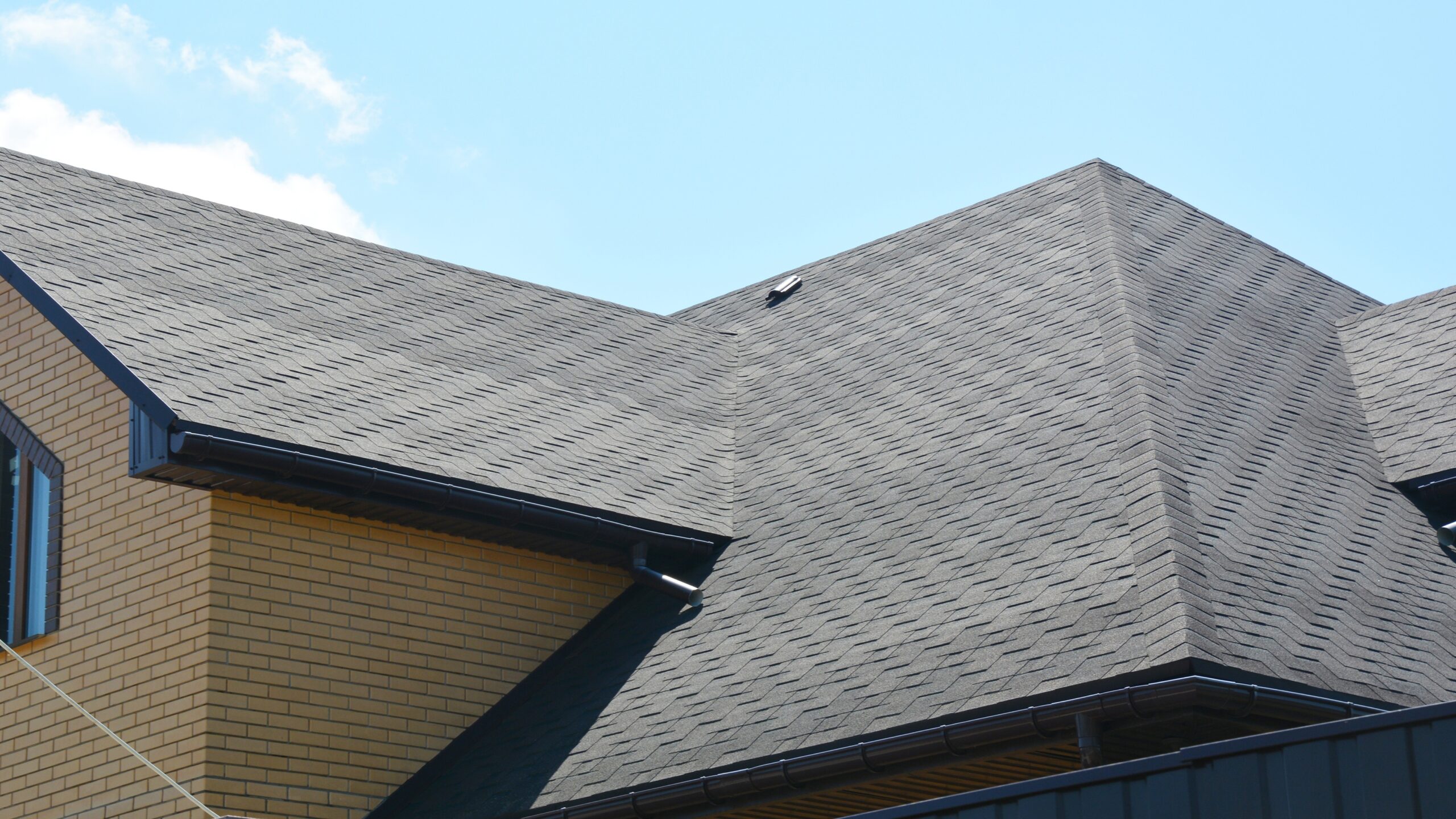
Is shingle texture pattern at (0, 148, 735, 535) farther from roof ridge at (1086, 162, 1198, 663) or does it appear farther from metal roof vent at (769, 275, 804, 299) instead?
roof ridge at (1086, 162, 1198, 663)

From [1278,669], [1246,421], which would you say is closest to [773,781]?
[1278,669]

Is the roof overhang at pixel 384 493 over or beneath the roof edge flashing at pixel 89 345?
beneath

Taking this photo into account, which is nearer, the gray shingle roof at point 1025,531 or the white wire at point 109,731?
the gray shingle roof at point 1025,531

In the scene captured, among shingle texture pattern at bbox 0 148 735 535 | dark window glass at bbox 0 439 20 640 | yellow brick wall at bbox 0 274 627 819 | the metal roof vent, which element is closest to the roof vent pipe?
shingle texture pattern at bbox 0 148 735 535

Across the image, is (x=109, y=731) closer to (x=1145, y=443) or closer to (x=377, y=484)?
(x=377, y=484)

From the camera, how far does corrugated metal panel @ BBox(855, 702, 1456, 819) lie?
15.5 ft

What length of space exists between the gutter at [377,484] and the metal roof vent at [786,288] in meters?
5.16

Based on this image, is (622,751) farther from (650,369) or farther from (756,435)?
(650,369)

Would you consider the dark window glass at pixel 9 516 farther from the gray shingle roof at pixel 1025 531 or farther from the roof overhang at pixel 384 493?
the gray shingle roof at pixel 1025 531

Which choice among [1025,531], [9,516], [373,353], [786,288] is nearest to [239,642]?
[9,516]

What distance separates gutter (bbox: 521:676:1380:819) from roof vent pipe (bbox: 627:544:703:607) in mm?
2082

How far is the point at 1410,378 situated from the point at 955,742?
5710 mm

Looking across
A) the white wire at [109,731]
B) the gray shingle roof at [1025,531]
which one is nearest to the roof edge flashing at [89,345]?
the white wire at [109,731]

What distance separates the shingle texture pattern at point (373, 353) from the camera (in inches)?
409
